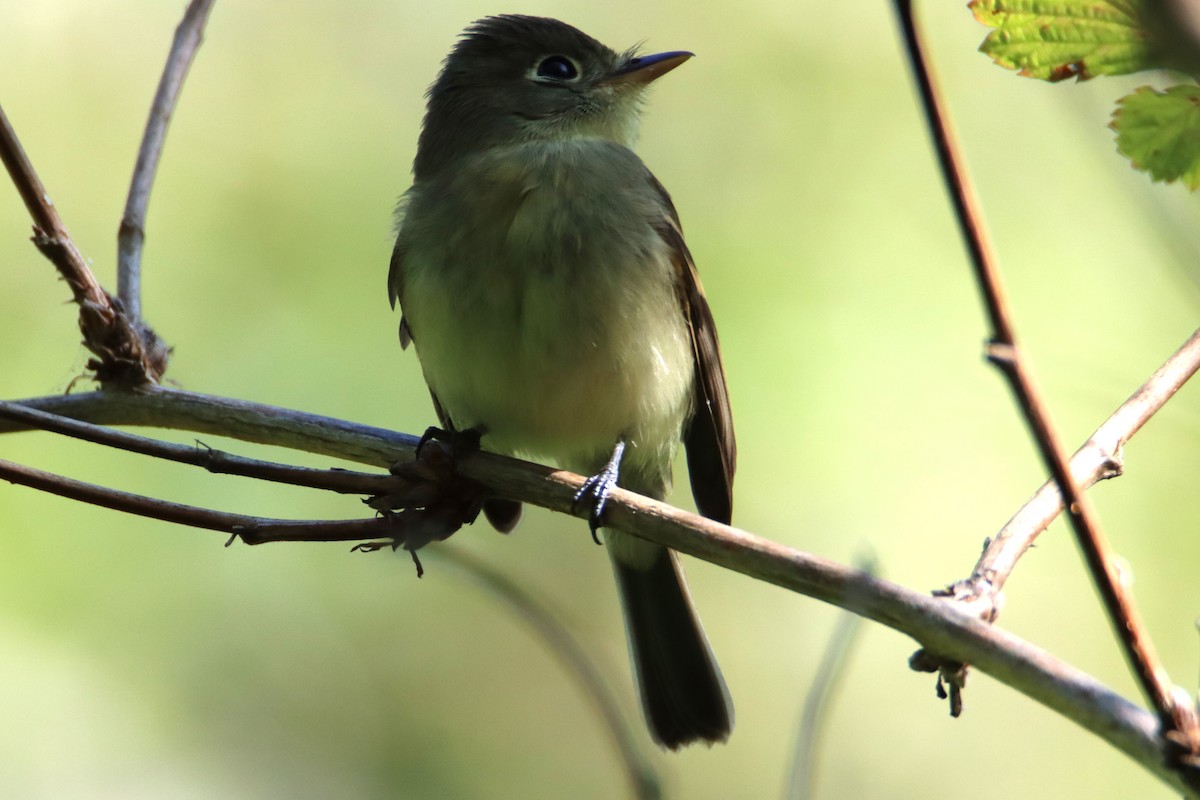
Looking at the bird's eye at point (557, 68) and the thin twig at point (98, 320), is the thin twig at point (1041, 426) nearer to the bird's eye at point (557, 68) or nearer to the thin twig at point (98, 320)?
the thin twig at point (98, 320)

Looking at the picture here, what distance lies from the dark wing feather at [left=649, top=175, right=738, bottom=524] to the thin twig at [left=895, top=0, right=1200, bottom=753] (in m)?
2.79

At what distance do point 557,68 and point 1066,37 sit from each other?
9.86 ft

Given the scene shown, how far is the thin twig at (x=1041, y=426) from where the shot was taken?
3.48 feet

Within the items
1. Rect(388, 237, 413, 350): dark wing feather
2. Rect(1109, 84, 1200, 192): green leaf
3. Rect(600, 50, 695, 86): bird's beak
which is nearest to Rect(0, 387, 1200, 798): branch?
Rect(1109, 84, 1200, 192): green leaf

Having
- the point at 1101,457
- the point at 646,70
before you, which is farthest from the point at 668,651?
the point at 1101,457

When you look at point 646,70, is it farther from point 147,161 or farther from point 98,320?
point 98,320

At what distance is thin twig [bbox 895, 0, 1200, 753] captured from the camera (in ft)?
3.48

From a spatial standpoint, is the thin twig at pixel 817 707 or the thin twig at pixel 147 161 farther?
the thin twig at pixel 147 161

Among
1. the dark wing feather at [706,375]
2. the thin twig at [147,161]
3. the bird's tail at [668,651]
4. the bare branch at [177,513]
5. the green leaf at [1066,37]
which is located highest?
the green leaf at [1066,37]

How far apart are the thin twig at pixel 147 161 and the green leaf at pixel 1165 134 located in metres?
2.09

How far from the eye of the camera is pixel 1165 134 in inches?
70.6

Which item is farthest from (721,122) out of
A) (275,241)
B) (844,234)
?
(275,241)

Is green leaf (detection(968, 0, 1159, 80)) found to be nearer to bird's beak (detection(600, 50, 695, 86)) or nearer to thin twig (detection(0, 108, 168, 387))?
thin twig (detection(0, 108, 168, 387))

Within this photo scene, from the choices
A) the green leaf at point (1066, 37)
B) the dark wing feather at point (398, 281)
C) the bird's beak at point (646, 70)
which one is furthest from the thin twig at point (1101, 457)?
the bird's beak at point (646, 70)
